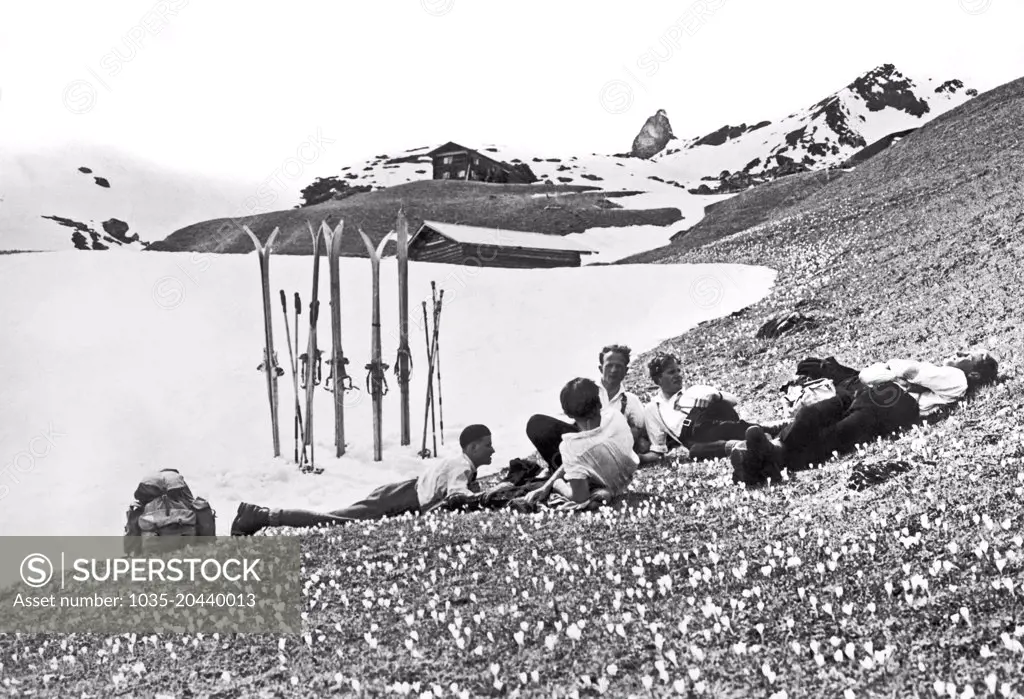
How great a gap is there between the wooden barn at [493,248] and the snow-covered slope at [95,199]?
67.8 meters

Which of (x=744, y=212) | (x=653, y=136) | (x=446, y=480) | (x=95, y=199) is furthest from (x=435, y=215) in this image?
(x=653, y=136)

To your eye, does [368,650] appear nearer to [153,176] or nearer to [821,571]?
[821,571]

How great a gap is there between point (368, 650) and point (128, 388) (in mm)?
14802

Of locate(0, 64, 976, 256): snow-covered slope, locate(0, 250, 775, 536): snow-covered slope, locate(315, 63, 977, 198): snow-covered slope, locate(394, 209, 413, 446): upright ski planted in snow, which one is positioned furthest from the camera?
locate(315, 63, 977, 198): snow-covered slope

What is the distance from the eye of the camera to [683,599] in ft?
22.2

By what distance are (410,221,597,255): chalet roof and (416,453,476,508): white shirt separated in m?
31.3

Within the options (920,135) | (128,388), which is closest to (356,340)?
(128,388)

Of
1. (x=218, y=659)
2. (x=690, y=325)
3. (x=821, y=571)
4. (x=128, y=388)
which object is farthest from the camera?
(x=690, y=325)

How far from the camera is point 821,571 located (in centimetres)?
670

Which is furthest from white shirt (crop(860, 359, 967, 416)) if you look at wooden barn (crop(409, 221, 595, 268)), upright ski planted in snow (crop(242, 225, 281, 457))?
wooden barn (crop(409, 221, 595, 268))

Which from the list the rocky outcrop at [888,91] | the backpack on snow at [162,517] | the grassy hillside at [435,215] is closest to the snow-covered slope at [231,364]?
the backpack on snow at [162,517]

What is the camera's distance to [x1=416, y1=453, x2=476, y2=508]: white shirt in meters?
11.1

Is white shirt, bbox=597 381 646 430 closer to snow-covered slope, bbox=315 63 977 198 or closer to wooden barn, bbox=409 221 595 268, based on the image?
wooden barn, bbox=409 221 595 268

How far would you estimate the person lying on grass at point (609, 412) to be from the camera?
10805mm
